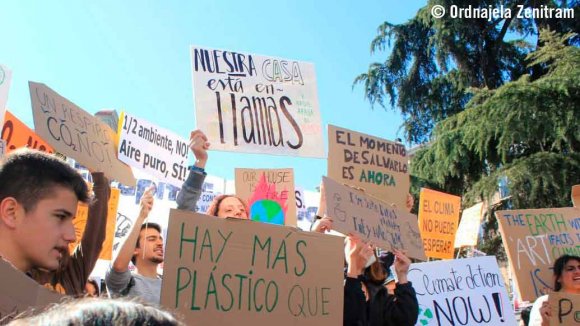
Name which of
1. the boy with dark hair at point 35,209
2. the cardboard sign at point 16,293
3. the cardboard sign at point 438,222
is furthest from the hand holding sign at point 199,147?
the cardboard sign at point 438,222

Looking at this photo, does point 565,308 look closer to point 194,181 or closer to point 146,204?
point 194,181

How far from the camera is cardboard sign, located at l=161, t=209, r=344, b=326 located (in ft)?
7.33

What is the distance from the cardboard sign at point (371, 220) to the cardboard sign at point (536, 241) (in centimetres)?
83

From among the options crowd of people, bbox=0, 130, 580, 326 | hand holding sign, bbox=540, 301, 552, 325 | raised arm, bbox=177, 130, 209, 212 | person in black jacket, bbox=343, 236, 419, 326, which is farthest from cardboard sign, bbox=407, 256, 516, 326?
raised arm, bbox=177, 130, 209, 212

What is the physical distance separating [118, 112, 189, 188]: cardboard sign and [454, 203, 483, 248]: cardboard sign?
396 centimetres

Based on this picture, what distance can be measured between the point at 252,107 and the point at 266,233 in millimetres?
1627

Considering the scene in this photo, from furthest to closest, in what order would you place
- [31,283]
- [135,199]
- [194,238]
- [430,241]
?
[135,199]
[430,241]
[194,238]
[31,283]

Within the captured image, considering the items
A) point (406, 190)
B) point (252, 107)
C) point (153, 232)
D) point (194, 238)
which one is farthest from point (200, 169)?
point (406, 190)

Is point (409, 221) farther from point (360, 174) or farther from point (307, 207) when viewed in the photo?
point (307, 207)

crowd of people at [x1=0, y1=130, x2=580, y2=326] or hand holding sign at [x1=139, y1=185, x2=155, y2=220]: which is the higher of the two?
hand holding sign at [x1=139, y1=185, x2=155, y2=220]

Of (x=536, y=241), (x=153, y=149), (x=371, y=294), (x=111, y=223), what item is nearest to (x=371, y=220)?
(x=371, y=294)

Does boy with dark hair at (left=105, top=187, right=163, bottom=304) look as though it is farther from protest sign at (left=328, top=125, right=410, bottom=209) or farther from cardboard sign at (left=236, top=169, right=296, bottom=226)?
cardboard sign at (left=236, top=169, right=296, bottom=226)

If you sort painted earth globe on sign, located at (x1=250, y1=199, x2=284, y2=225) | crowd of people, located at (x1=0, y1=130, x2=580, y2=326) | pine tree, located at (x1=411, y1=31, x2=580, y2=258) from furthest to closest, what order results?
pine tree, located at (x1=411, y1=31, x2=580, y2=258) < painted earth globe on sign, located at (x1=250, y1=199, x2=284, y2=225) < crowd of people, located at (x1=0, y1=130, x2=580, y2=326)

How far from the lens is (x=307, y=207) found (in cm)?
810
